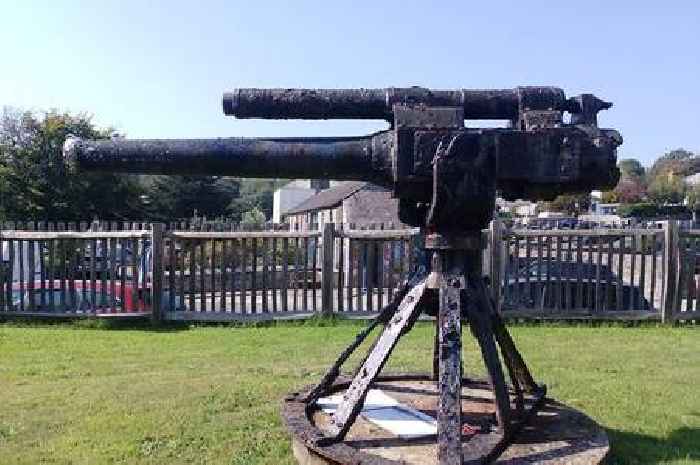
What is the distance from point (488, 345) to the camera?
4414mm

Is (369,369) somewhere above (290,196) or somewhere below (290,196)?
below

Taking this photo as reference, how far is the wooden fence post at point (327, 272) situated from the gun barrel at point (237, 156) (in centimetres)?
724

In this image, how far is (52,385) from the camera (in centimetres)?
716

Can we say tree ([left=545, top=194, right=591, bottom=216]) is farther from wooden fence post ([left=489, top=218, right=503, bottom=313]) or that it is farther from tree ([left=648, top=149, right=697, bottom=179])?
wooden fence post ([left=489, top=218, right=503, bottom=313])

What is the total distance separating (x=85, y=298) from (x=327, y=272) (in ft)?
12.8

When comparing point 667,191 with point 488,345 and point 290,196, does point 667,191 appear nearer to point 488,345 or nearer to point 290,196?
point 290,196

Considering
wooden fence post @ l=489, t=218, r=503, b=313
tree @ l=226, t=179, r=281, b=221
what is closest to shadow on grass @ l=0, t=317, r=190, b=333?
wooden fence post @ l=489, t=218, r=503, b=313

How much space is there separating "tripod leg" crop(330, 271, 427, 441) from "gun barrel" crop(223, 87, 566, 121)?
1167 mm

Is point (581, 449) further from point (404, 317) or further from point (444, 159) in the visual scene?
point (444, 159)

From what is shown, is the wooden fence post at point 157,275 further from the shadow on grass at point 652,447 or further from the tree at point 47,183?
the tree at point 47,183

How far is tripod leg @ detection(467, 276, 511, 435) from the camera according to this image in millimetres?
4355

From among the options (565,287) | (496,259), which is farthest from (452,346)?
(565,287)

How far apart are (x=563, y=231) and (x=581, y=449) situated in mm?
7627

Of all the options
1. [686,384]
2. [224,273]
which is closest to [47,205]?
[224,273]
